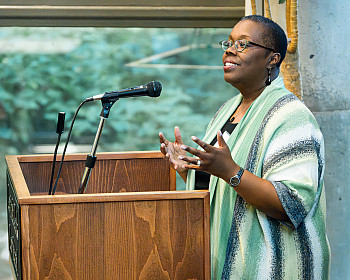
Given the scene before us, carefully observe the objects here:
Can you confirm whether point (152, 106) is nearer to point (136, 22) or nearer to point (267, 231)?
point (136, 22)

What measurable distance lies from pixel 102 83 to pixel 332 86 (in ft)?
4.71

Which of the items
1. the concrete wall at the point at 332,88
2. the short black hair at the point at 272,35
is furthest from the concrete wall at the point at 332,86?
the short black hair at the point at 272,35

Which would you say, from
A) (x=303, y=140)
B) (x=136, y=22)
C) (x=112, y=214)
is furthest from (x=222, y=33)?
(x=112, y=214)

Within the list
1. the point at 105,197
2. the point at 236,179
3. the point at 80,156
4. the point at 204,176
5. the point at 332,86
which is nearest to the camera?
the point at 105,197

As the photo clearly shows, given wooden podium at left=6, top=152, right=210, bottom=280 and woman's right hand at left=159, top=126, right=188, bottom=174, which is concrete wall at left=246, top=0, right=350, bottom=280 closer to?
woman's right hand at left=159, top=126, right=188, bottom=174

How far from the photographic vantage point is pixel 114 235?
1668 mm

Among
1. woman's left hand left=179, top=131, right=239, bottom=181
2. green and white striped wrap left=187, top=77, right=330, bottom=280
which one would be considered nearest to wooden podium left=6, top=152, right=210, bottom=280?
woman's left hand left=179, top=131, right=239, bottom=181

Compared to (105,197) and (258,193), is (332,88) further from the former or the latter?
(105,197)

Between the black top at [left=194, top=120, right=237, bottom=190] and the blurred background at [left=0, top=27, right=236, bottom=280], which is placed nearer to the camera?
the black top at [left=194, top=120, right=237, bottom=190]

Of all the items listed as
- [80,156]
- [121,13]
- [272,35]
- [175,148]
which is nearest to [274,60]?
[272,35]

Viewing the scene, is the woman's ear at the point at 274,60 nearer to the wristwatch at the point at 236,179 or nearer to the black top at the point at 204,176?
the black top at the point at 204,176

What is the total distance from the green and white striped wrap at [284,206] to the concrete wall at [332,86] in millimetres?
1090

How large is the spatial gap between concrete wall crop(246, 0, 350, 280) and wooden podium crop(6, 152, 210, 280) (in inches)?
62.6

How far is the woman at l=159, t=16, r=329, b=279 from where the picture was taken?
1.86 meters
